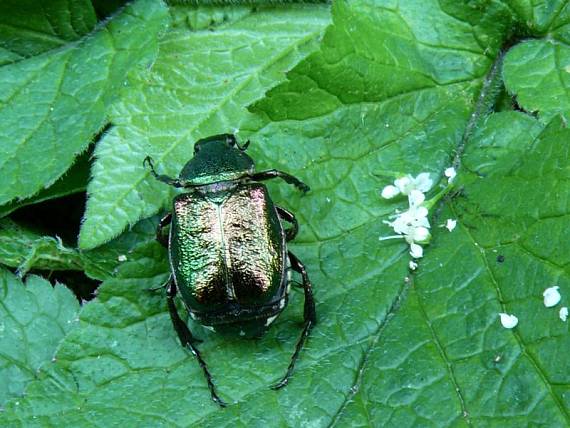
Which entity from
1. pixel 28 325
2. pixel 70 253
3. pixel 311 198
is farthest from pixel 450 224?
pixel 28 325

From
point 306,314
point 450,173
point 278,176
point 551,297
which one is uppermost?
point 278,176

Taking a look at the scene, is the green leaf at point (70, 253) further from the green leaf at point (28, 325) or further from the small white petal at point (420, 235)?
the small white petal at point (420, 235)

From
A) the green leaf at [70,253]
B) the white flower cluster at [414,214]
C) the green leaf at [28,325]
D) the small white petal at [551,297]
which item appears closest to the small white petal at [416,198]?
the white flower cluster at [414,214]

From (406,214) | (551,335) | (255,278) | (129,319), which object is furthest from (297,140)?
(551,335)

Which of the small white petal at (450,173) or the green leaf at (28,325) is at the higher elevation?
the small white petal at (450,173)

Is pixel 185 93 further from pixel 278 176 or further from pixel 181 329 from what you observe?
pixel 181 329
